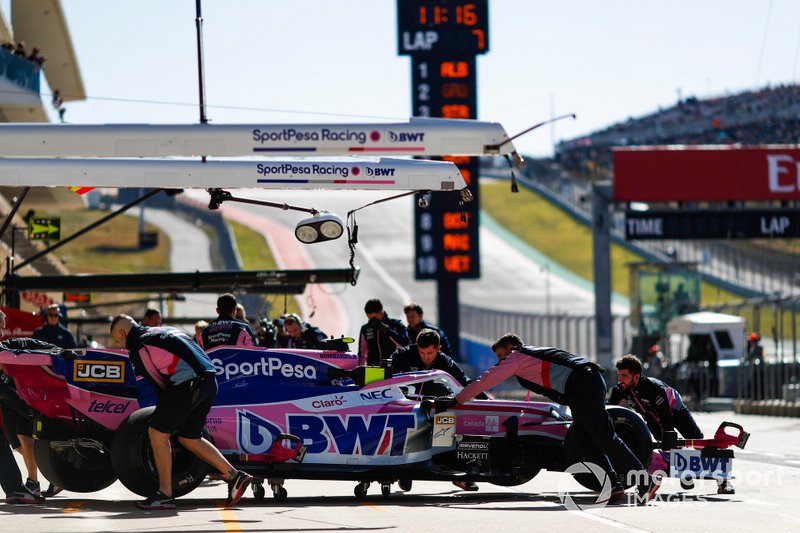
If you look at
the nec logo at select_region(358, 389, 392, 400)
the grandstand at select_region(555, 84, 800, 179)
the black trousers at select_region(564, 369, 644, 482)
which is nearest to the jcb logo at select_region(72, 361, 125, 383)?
the nec logo at select_region(358, 389, 392, 400)

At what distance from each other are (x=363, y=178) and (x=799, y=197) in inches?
1125

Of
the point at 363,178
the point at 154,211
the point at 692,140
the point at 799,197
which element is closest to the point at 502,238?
the point at 692,140

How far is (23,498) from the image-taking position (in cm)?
1198

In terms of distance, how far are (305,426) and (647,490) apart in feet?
9.33

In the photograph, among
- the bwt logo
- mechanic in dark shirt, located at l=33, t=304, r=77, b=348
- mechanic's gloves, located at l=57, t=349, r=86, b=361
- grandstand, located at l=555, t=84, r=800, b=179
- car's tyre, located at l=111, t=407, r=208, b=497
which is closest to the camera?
car's tyre, located at l=111, t=407, r=208, b=497

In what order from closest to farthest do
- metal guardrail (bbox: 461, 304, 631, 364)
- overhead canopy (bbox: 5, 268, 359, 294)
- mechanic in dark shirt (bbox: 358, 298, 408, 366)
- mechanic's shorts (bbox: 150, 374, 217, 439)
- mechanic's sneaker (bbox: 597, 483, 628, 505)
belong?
Answer: mechanic's shorts (bbox: 150, 374, 217, 439) → mechanic's sneaker (bbox: 597, 483, 628, 505) → mechanic in dark shirt (bbox: 358, 298, 408, 366) → overhead canopy (bbox: 5, 268, 359, 294) → metal guardrail (bbox: 461, 304, 631, 364)

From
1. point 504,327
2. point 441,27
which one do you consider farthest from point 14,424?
point 504,327

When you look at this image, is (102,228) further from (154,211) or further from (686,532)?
(686,532)

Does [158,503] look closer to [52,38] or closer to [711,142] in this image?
[52,38]

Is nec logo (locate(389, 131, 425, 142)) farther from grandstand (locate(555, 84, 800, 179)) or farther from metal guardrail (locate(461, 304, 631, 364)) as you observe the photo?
grandstand (locate(555, 84, 800, 179))

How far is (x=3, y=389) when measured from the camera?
12398 mm

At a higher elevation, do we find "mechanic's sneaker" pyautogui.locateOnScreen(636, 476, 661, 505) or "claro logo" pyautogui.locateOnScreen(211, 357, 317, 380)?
"claro logo" pyautogui.locateOnScreen(211, 357, 317, 380)

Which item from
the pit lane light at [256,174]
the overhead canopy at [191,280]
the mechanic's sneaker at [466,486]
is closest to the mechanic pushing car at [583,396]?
the mechanic's sneaker at [466,486]

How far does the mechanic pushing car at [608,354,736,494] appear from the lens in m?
13.3
